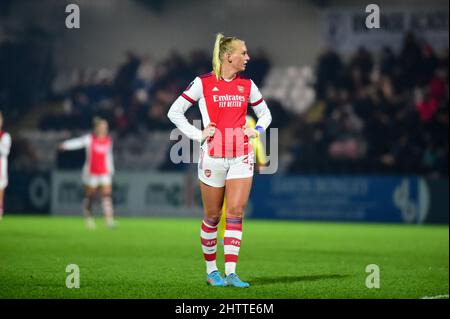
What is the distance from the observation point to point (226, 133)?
8383 mm

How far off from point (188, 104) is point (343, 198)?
1457 centimetres

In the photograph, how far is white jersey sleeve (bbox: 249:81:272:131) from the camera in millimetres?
8570

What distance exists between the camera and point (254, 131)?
8344mm

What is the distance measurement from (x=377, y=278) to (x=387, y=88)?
1617 centimetres

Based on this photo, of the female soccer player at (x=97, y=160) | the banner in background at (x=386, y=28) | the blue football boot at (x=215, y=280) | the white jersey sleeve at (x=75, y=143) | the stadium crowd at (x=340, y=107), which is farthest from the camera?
the banner in background at (x=386, y=28)

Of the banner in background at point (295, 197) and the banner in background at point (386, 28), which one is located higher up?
the banner in background at point (386, 28)

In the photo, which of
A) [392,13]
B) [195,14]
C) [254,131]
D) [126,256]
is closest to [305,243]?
[126,256]

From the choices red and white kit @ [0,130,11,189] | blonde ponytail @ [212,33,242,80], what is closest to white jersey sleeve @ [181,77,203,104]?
blonde ponytail @ [212,33,242,80]

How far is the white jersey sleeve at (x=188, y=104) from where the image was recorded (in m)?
8.38

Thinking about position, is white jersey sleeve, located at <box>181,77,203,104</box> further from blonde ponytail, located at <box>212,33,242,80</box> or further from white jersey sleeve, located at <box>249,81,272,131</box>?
white jersey sleeve, located at <box>249,81,272,131</box>

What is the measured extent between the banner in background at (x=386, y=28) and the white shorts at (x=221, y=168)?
1798 centimetres

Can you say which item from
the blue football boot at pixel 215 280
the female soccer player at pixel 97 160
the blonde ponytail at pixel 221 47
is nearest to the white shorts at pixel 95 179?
the female soccer player at pixel 97 160

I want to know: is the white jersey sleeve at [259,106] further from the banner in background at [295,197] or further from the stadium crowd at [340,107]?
the stadium crowd at [340,107]

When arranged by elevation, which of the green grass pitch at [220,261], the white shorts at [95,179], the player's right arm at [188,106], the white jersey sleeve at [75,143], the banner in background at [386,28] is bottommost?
the green grass pitch at [220,261]
